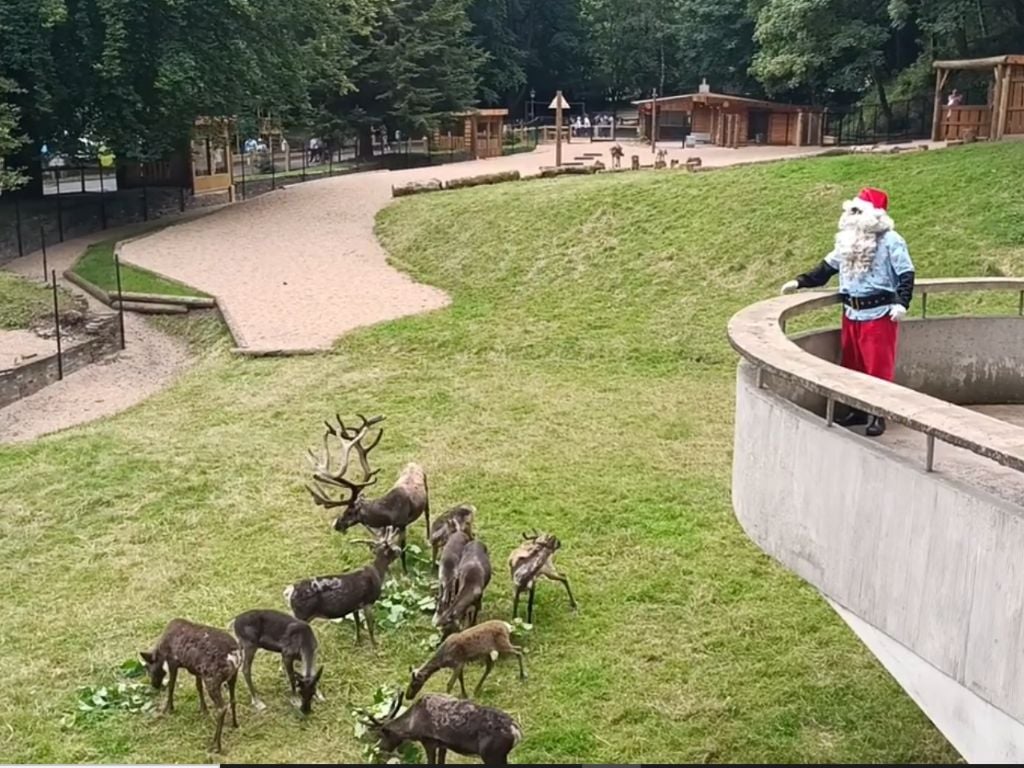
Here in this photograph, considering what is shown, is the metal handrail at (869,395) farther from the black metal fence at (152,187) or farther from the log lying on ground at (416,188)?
the black metal fence at (152,187)

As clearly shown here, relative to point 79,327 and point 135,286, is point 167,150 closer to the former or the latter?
point 135,286

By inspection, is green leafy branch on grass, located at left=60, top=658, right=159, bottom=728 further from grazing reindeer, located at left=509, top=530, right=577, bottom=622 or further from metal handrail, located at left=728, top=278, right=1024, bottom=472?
metal handrail, located at left=728, top=278, right=1024, bottom=472

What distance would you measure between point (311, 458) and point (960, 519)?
606 cm

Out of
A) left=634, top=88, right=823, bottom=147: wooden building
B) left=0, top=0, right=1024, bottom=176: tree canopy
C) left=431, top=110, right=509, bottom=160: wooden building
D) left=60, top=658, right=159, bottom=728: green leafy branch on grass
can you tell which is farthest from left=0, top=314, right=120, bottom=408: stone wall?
left=634, top=88, right=823, bottom=147: wooden building

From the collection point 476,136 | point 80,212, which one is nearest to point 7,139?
point 80,212

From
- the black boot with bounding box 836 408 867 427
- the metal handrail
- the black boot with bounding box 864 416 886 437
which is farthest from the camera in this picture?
the black boot with bounding box 836 408 867 427

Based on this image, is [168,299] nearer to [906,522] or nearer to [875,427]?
[875,427]

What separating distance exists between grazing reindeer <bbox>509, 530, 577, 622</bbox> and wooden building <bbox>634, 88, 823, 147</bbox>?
104ft

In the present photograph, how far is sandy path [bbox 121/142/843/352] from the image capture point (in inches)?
673

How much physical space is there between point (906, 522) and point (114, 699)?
4.59 m

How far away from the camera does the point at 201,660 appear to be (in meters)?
6.16

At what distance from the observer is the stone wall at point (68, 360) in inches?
595

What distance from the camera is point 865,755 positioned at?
19.7 feet

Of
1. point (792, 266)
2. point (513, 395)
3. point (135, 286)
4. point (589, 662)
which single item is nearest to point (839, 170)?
point (792, 266)
